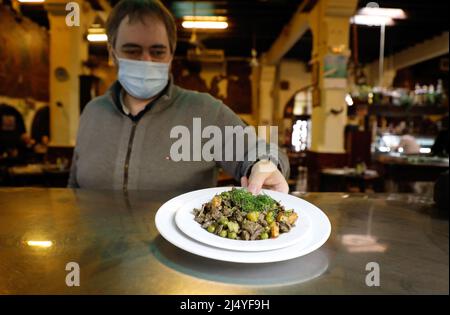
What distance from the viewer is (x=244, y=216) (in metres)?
0.61

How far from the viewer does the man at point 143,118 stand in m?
1.02

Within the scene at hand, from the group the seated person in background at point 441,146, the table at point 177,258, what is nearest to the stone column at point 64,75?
the table at point 177,258

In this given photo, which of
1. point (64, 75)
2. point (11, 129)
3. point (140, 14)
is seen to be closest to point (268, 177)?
point (140, 14)

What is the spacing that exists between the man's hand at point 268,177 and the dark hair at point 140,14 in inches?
18.9

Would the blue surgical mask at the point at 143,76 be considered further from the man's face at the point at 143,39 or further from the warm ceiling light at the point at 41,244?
the warm ceiling light at the point at 41,244

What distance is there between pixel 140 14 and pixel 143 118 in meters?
0.34

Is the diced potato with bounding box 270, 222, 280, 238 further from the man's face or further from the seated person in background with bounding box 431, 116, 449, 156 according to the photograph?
the seated person in background with bounding box 431, 116, 449, 156

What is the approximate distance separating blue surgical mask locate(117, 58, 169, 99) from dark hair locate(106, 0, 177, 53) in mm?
70

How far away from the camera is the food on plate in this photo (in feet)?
1.86

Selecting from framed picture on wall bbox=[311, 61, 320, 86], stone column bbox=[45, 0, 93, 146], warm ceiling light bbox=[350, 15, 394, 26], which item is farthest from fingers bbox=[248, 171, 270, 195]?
stone column bbox=[45, 0, 93, 146]

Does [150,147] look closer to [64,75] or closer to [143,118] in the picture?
[143,118]

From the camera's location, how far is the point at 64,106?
510 cm

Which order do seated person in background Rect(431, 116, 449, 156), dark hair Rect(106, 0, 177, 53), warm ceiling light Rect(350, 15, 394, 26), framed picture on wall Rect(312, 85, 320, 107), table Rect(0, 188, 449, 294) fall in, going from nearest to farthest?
table Rect(0, 188, 449, 294), dark hair Rect(106, 0, 177, 53), warm ceiling light Rect(350, 15, 394, 26), seated person in background Rect(431, 116, 449, 156), framed picture on wall Rect(312, 85, 320, 107)
